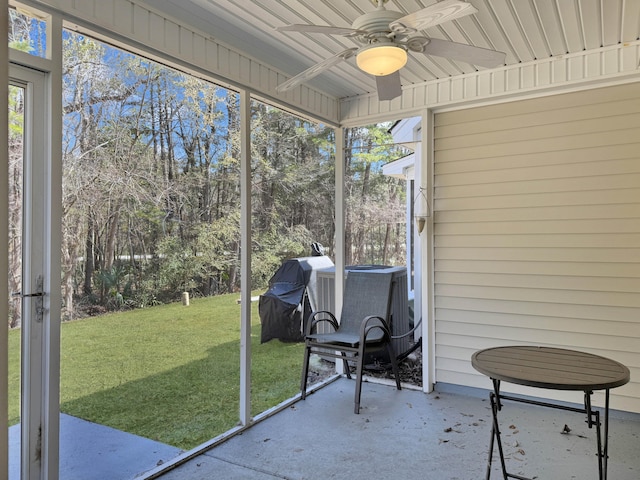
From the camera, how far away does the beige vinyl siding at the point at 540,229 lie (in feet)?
10.2

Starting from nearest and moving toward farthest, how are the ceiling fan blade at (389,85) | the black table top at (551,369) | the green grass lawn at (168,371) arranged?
the black table top at (551,369)
the ceiling fan blade at (389,85)
the green grass lawn at (168,371)

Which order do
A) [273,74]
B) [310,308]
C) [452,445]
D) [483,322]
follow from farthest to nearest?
[310,308] < [483,322] < [273,74] < [452,445]

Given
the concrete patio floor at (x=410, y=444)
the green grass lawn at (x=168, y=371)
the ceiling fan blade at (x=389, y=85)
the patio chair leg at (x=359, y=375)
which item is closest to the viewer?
the ceiling fan blade at (x=389, y=85)

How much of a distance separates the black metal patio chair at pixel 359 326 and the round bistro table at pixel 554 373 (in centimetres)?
126

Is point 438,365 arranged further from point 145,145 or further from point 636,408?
point 145,145

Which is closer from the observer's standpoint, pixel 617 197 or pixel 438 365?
pixel 617 197

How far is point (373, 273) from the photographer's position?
4.09 m

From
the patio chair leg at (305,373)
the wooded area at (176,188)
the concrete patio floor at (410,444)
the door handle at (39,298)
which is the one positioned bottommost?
the concrete patio floor at (410,444)

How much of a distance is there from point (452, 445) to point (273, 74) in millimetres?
2960

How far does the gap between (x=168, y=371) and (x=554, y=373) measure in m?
3.07

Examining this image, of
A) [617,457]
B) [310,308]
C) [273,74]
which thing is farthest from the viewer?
[310,308]

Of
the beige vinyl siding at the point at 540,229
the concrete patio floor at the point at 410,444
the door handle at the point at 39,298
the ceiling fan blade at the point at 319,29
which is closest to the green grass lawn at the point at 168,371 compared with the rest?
the concrete patio floor at the point at 410,444

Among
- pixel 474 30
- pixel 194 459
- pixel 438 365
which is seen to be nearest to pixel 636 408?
pixel 438 365

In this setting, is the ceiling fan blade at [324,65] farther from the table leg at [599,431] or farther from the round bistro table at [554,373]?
the table leg at [599,431]
